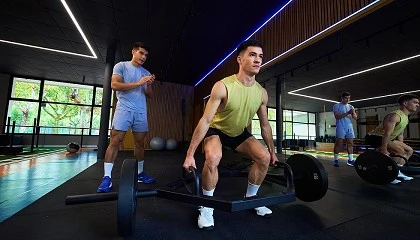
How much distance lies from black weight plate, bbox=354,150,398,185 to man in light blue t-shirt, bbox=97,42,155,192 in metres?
2.54

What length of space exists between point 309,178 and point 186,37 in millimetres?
4316

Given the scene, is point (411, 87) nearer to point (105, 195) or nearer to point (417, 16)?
point (417, 16)

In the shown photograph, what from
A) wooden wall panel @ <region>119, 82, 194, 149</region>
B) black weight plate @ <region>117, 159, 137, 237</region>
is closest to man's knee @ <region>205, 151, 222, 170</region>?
black weight plate @ <region>117, 159, 137, 237</region>

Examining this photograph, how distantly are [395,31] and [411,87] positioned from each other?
20.3 ft

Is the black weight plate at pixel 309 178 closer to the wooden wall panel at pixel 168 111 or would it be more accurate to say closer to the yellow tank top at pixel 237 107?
the yellow tank top at pixel 237 107

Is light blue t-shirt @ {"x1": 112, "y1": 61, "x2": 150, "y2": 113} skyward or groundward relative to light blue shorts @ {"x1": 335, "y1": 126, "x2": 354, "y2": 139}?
skyward

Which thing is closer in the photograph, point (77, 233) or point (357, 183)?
point (77, 233)

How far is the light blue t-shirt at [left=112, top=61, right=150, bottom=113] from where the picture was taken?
76.7 inches

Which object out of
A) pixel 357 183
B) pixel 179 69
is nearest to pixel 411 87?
pixel 357 183

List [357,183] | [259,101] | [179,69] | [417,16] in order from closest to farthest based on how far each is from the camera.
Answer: [259,101] < [357,183] < [417,16] < [179,69]

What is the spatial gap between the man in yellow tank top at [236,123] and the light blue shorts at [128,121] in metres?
0.93

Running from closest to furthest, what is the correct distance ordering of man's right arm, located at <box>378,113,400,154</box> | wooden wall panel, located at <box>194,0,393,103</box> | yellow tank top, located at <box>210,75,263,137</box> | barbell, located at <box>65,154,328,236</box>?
barbell, located at <box>65,154,328,236</box> < yellow tank top, located at <box>210,75,263,137</box> < man's right arm, located at <box>378,113,400,154</box> < wooden wall panel, located at <box>194,0,393,103</box>

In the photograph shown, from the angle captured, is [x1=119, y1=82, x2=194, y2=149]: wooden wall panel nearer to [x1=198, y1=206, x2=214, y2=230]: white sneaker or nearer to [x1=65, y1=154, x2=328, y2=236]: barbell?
[x1=198, y1=206, x2=214, y2=230]: white sneaker

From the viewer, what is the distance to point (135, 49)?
206 cm
